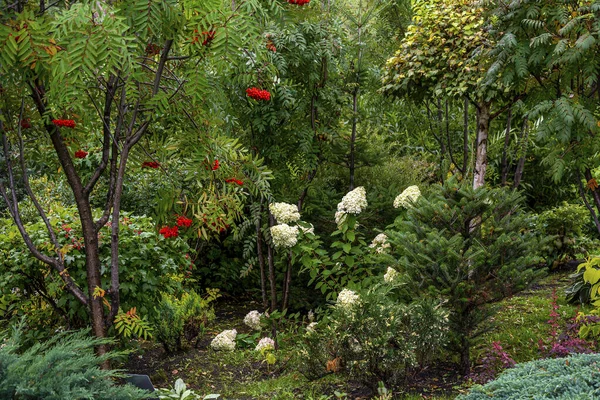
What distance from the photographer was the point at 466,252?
4.62 meters

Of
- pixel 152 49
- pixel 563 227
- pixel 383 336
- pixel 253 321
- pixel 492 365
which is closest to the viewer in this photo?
pixel 152 49

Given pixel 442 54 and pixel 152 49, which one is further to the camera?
pixel 442 54

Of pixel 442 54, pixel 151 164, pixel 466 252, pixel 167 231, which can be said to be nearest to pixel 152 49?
pixel 151 164

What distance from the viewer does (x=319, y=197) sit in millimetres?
7633

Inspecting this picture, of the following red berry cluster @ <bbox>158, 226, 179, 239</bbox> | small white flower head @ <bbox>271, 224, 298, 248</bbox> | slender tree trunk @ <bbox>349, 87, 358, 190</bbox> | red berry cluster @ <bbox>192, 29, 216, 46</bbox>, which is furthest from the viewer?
slender tree trunk @ <bbox>349, 87, 358, 190</bbox>

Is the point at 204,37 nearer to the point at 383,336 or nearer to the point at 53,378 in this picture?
the point at 53,378

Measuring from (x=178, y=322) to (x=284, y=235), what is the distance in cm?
135

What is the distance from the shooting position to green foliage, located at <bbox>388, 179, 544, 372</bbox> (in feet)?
15.3

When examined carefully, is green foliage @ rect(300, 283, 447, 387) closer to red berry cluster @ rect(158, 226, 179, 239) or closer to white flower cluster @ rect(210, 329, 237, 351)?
red berry cluster @ rect(158, 226, 179, 239)

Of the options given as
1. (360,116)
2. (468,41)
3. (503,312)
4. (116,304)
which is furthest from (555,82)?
(116,304)

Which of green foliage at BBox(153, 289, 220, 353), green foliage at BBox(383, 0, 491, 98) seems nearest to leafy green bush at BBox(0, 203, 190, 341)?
green foliage at BBox(153, 289, 220, 353)

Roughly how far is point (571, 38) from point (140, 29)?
9.76 ft

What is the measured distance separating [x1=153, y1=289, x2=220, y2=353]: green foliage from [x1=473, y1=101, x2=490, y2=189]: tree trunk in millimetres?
3090

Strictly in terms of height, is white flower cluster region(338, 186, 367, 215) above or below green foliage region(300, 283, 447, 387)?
above
